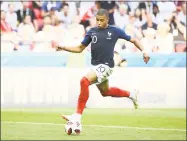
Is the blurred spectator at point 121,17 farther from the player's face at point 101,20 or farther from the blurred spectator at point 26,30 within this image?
the player's face at point 101,20

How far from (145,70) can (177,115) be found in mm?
2328

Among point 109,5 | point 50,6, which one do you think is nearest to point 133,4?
point 109,5

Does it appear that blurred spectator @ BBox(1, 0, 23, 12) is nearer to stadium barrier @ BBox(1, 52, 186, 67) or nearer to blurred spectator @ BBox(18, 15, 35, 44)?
blurred spectator @ BBox(18, 15, 35, 44)

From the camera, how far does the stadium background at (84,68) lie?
11734 millimetres

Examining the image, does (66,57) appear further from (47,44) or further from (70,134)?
(70,134)

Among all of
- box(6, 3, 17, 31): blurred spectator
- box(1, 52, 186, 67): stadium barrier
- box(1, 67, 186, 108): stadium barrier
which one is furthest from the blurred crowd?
box(1, 67, 186, 108): stadium barrier

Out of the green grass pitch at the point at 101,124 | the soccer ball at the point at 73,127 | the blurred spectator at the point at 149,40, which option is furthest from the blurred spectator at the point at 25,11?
the soccer ball at the point at 73,127

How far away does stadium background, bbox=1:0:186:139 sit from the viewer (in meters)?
11.7

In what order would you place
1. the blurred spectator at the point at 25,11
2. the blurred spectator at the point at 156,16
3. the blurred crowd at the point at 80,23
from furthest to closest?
the blurred spectator at the point at 25,11 < the blurred spectator at the point at 156,16 < the blurred crowd at the point at 80,23

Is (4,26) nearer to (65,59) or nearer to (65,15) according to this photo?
(65,15)

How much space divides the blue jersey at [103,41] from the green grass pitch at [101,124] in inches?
45.9

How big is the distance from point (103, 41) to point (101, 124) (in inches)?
107

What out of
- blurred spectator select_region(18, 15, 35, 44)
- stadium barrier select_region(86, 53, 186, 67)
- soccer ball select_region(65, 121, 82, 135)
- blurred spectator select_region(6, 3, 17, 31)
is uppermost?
blurred spectator select_region(6, 3, 17, 31)

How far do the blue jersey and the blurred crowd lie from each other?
7.83 meters
